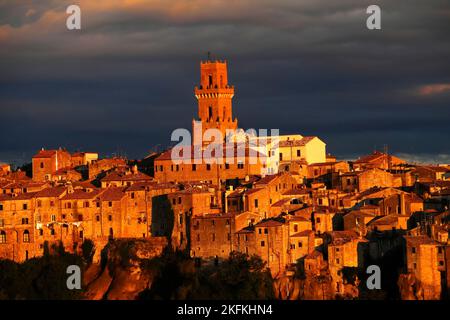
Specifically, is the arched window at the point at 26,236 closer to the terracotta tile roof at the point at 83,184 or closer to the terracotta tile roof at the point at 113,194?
the terracotta tile roof at the point at 113,194

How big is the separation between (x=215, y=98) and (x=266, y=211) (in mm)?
16727

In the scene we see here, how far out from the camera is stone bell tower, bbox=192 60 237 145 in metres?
132

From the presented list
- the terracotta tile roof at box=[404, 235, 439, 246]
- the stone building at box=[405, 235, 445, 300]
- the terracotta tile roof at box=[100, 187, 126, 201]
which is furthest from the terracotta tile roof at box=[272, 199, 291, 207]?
the stone building at box=[405, 235, 445, 300]

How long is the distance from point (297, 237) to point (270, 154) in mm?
14831

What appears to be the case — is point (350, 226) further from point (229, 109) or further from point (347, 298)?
point (229, 109)

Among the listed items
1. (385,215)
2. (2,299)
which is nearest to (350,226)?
(385,215)

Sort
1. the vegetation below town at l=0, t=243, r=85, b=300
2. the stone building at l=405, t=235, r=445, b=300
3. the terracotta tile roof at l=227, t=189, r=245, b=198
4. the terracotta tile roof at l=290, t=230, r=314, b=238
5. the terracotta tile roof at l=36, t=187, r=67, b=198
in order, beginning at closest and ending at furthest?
the stone building at l=405, t=235, r=445, b=300 < the terracotta tile roof at l=290, t=230, r=314, b=238 < the vegetation below town at l=0, t=243, r=85, b=300 < the terracotta tile roof at l=227, t=189, r=245, b=198 < the terracotta tile roof at l=36, t=187, r=67, b=198

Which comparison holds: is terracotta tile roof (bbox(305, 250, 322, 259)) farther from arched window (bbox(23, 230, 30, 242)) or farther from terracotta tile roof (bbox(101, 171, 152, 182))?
arched window (bbox(23, 230, 30, 242))

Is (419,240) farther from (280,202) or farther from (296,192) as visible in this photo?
(296,192)

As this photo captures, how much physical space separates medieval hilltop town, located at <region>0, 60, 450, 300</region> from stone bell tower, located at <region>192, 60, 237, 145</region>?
1044 mm

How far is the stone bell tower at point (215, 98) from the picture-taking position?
131625mm

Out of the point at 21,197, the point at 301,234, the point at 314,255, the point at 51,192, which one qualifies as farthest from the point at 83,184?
the point at 314,255

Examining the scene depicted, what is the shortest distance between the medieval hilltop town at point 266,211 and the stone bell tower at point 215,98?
1044 millimetres

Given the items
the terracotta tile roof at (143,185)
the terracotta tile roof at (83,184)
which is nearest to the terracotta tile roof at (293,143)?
the terracotta tile roof at (143,185)
